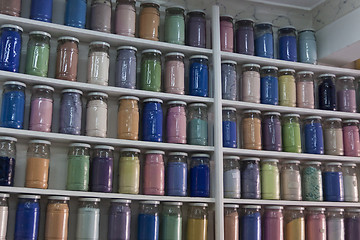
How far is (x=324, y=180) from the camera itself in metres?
2.35

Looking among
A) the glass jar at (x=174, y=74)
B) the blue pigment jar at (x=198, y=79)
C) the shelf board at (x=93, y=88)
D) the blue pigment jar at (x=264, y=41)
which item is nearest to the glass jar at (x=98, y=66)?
the shelf board at (x=93, y=88)

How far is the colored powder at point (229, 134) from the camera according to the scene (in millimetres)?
2189

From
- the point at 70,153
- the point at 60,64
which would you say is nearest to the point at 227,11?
the point at 60,64

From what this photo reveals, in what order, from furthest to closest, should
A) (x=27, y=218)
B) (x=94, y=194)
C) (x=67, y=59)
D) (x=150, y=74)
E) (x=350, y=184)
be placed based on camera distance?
(x=350, y=184) → (x=150, y=74) → (x=67, y=59) → (x=94, y=194) → (x=27, y=218)

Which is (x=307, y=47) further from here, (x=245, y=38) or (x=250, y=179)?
(x=250, y=179)

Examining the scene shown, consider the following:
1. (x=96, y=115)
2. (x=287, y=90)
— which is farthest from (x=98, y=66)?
(x=287, y=90)

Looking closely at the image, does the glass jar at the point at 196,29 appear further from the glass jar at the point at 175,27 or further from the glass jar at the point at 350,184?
the glass jar at the point at 350,184

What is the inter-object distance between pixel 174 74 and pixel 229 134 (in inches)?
13.8

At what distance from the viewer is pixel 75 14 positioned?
2084 millimetres

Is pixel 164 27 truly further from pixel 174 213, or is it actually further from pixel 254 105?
pixel 174 213

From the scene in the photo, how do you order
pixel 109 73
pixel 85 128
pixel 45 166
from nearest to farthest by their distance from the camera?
pixel 45 166, pixel 85 128, pixel 109 73

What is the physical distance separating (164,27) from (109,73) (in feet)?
1.07

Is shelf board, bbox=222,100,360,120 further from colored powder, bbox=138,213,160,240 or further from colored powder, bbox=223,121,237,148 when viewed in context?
colored powder, bbox=138,213,160,240

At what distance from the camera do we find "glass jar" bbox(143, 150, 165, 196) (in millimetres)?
2043
